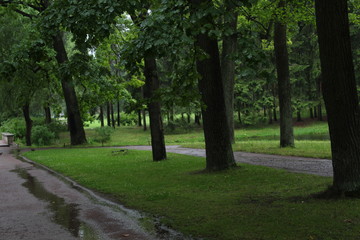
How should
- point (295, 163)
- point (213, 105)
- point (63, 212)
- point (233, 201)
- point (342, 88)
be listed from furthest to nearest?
point (295, 163), point (213, 105), point (63, 212), point (233, 201), point (342, 88)

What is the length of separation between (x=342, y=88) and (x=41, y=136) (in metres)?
29.5

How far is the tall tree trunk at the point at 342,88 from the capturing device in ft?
22.8

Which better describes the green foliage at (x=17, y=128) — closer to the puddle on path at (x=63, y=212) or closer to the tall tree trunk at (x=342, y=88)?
the puddle on path at (x=63, y=212)

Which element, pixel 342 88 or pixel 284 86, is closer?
pixel 342 88

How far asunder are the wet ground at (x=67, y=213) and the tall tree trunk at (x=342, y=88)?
3327mm

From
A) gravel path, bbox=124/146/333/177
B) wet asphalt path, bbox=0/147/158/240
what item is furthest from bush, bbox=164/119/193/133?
wet asphalt path, bbox=0/147/158/240

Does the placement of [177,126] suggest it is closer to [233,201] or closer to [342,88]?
[233,201]

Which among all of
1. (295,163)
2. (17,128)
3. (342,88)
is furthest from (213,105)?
(17,128)

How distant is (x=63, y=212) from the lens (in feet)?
26.8

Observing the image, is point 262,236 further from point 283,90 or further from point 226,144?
point 283,90

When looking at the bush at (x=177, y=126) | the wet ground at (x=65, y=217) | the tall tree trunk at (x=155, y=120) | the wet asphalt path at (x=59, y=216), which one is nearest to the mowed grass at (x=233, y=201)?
the wet ground at (x=65, y=217)

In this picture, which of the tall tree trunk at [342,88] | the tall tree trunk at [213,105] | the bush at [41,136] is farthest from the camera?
the bush at [41,136]

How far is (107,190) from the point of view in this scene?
10344 millimetres

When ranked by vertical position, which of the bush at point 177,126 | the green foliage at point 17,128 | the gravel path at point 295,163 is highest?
the green foliage at point 17,128
